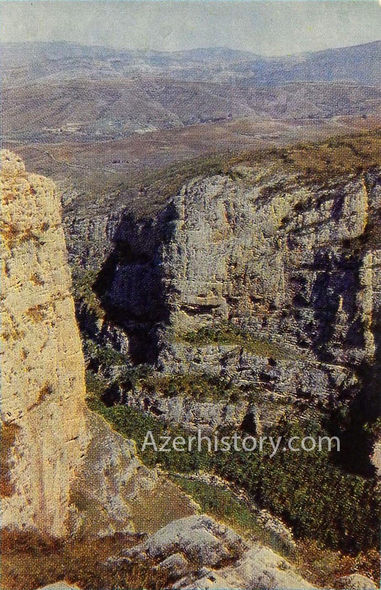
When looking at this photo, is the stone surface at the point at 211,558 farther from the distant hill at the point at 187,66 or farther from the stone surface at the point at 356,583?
the distant hill at the point at 187,66

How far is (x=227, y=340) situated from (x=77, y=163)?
157 feet

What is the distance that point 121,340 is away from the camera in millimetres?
24562

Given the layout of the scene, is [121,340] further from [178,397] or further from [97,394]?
[178,397]

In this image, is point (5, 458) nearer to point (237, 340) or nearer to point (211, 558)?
point (211, 558)

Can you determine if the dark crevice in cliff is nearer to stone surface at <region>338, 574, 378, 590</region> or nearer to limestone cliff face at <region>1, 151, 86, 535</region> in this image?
limestone cliff face at <region>1, 151, 86, 535</region>

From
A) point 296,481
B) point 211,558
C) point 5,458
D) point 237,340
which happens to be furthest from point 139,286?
point 211,558

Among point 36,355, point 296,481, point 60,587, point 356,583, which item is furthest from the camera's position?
point 296,481

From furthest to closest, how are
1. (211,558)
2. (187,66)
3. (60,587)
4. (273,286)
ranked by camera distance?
(187,66), (273,286), (211,558), (60,587)

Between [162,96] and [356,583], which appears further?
[162,96]

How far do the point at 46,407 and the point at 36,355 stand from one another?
1.48 meters

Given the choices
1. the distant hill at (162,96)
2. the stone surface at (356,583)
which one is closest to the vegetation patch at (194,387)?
the stone surface at (356,583)

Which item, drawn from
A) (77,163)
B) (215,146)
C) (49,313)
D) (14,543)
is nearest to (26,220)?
(49,313)

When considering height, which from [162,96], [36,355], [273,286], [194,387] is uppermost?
[162,96]

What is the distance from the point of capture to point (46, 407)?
14305 mm
